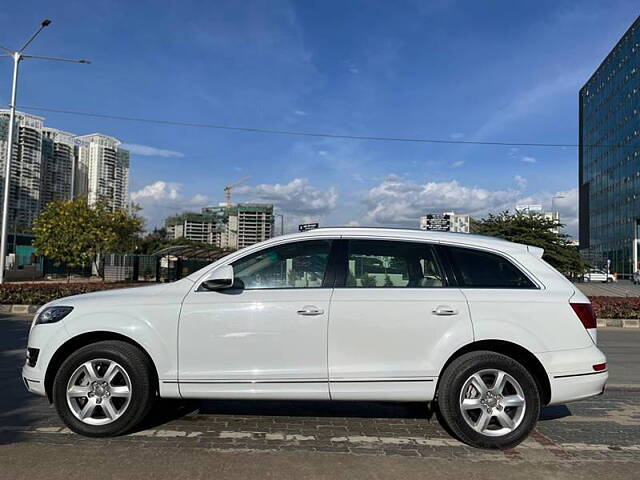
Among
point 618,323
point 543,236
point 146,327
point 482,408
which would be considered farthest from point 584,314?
point 543,236

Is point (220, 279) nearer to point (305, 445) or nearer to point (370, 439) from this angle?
point (305, 445)

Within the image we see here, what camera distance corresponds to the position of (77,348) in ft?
14.8

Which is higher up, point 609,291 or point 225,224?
point 225,224

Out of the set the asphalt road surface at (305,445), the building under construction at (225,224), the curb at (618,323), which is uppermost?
the building under construction at (225,224)

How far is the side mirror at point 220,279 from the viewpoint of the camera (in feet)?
14.1

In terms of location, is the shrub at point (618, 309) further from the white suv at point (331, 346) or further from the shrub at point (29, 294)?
the shrub at point (29, 294)

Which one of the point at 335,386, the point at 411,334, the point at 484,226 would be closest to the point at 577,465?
the point at 411,334

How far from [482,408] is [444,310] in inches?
33.9

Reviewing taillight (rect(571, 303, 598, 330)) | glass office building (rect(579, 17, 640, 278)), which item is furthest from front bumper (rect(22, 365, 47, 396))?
glass office building (rect(579, 17, 640, 278))

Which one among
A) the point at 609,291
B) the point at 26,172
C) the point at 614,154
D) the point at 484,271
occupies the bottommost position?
the point at 609,291

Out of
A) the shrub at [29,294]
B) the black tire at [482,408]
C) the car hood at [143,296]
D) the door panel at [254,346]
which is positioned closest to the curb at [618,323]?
the black tire at [482,408]

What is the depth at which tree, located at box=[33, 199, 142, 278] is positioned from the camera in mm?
32906

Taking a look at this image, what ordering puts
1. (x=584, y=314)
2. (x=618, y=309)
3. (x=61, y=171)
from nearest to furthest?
1. (x=584, y=314)
2. (x=618, y=309)
3. (x=61, y=171)

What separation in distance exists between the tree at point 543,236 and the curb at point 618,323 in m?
6.27
